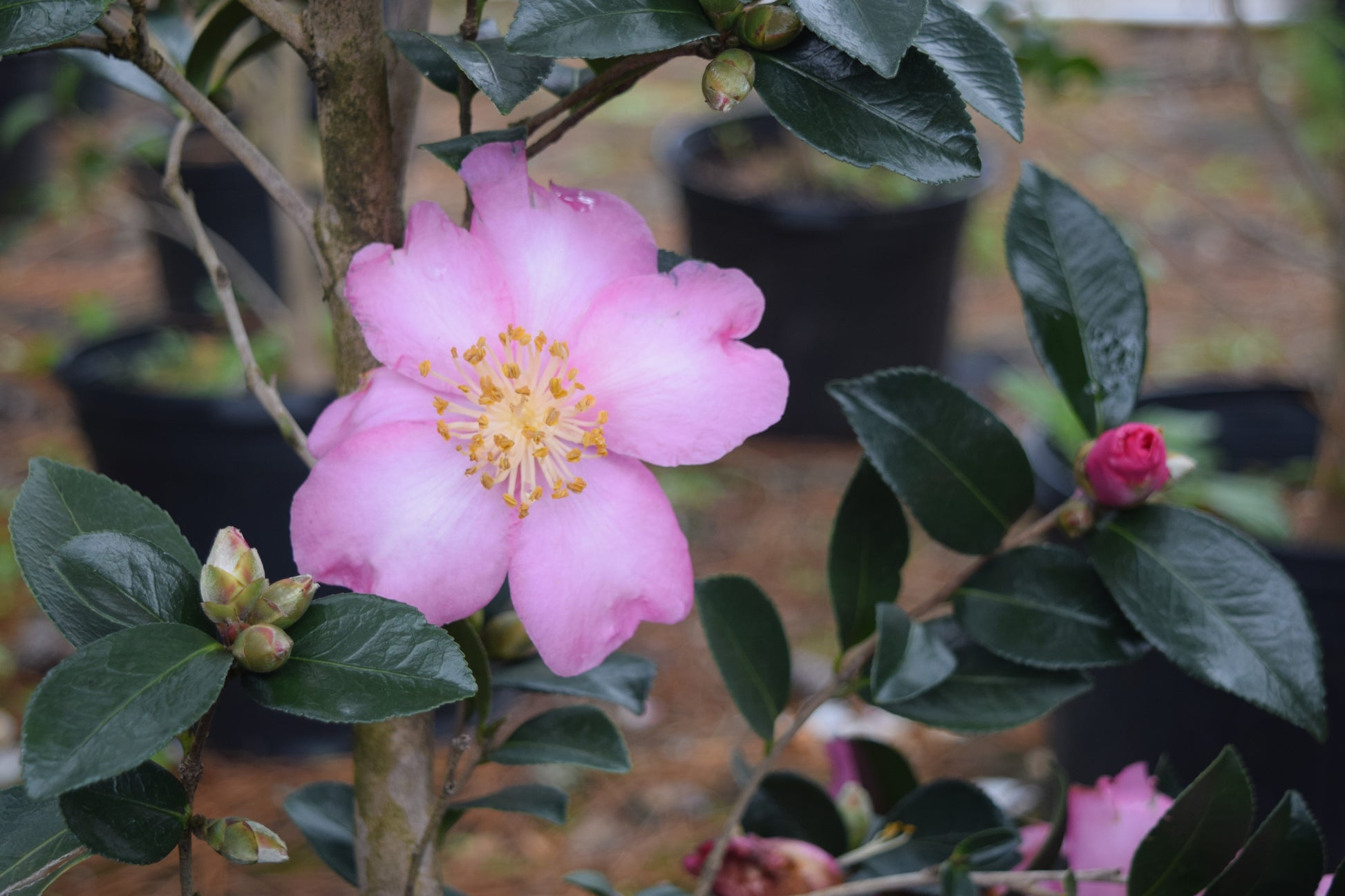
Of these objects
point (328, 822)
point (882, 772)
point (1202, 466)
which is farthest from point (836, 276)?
point (328, 822)

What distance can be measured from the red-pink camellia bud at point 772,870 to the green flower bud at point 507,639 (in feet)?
0.63

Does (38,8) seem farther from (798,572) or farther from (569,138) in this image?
(569,138)

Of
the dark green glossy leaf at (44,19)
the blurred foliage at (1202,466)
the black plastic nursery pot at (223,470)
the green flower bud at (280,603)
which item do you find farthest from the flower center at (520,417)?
the black plastic nursery pot at (223,470)

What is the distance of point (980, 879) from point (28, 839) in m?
0.50

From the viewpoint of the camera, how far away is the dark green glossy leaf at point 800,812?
81 centimetres

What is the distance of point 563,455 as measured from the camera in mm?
599

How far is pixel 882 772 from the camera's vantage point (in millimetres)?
888

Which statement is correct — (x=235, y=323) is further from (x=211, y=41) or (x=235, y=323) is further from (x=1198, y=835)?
(x=1198, y=835)

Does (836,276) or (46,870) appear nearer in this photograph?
(46,870)

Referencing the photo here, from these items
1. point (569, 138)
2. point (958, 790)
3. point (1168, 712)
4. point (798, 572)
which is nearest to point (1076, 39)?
point (569, 138)

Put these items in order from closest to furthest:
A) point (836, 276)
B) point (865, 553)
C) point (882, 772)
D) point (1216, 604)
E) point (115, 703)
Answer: point (115, 703)
point (1216, 604)
point (865, 553)
point (882, 772)
point (836, 276)

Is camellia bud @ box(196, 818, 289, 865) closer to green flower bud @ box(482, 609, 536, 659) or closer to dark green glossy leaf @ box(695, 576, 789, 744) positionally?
green flower bud @ box(482, 609, 536, 659)

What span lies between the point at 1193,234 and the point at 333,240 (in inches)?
150

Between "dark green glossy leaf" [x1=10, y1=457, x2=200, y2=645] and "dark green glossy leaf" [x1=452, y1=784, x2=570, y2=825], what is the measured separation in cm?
22
